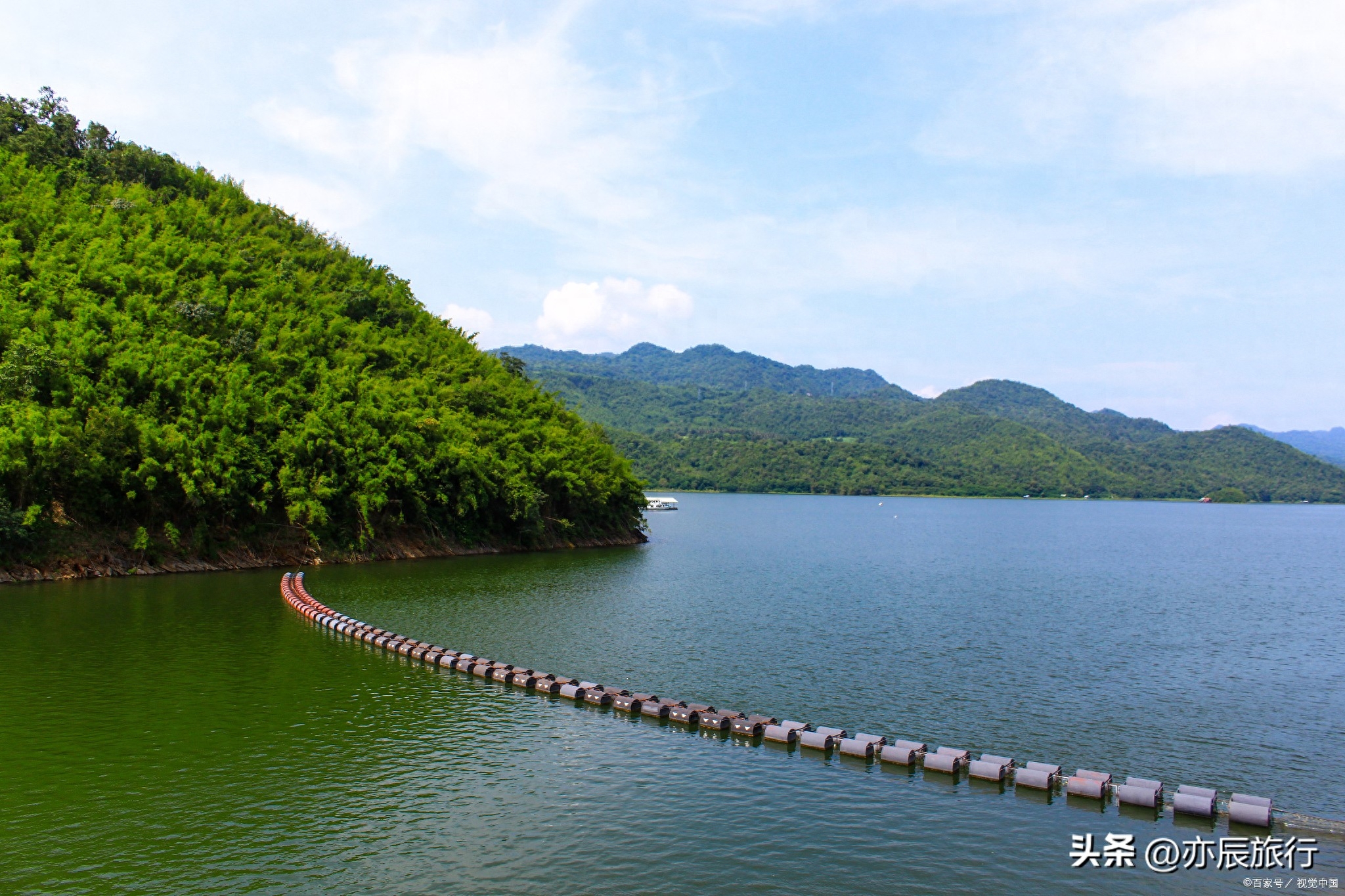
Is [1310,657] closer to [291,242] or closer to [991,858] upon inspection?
[991,858]

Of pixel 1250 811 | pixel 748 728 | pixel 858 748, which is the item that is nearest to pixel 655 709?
pixel 748 728

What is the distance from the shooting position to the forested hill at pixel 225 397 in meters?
41.8

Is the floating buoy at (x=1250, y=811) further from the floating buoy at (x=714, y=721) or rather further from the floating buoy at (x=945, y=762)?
the floating buoy at (x=714, y=721)

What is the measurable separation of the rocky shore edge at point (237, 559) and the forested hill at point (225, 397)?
0.22 metres

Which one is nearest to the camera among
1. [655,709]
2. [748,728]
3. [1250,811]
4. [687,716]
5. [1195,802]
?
→ [1250,811]

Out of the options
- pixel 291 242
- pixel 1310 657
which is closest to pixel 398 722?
pixel 1310 657

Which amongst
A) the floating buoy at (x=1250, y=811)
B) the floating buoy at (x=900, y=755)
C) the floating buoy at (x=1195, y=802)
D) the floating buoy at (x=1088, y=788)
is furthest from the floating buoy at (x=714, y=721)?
the floating buoy at (x=1250, y=811)

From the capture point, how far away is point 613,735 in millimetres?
20156

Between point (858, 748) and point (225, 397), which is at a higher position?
point (225, 397)

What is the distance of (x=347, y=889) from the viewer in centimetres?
1219

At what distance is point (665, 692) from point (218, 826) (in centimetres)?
1268

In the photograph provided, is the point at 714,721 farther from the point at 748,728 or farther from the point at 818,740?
the point at 818,740

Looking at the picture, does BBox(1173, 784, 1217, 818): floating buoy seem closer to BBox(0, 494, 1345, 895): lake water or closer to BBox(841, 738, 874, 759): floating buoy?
BBox(0, 494, 1345, 895): lake water

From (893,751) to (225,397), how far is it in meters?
43.1
